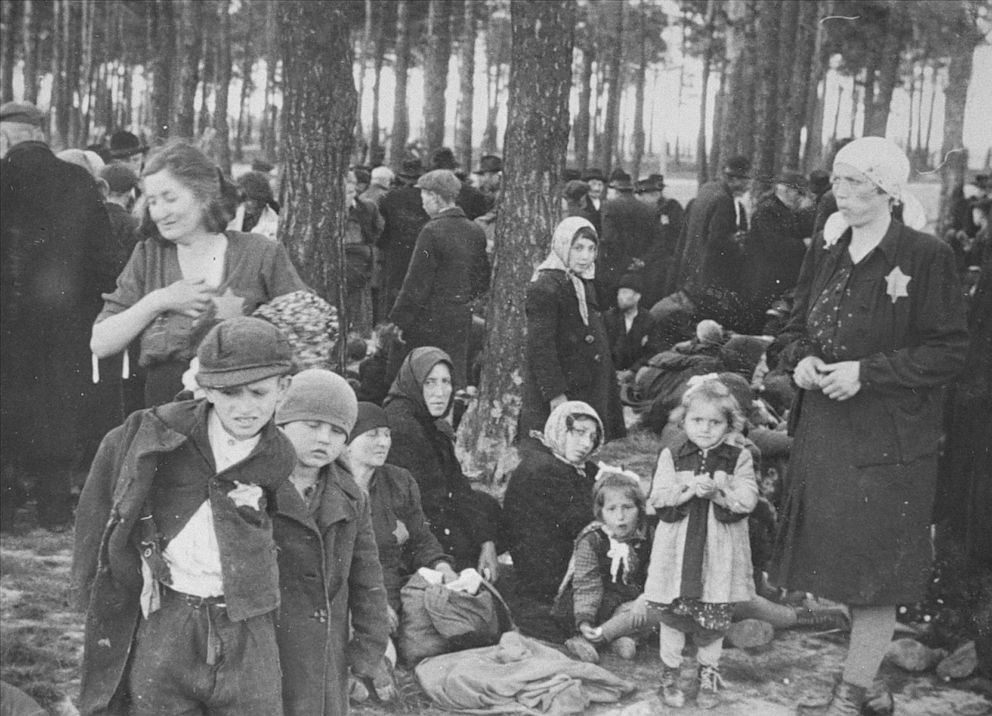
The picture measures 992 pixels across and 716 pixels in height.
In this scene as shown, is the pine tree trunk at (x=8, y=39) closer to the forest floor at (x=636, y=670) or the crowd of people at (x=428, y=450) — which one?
the crowd of people at (x=428, y=450)

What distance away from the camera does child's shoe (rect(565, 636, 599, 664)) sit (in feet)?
18.4

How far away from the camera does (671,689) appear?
17.0 feet

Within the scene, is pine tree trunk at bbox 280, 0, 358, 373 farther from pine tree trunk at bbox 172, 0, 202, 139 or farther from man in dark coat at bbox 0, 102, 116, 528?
pine tree trunk at bbox 172, 0, 202, 139

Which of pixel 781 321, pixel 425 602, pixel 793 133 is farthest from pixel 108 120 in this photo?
pixel 425 602

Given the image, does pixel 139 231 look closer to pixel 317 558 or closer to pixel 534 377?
pixel 317 558

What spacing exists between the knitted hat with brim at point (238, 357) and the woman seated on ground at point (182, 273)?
2.60 ft

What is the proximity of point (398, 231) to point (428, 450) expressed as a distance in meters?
6.36

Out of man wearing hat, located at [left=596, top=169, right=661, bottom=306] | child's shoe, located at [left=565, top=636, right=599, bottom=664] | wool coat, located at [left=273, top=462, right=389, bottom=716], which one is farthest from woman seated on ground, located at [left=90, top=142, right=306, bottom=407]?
man wearing hat, located at [left=596, top=169, right=661, bottom=306]

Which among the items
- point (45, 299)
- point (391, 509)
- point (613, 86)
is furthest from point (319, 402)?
point (613, 86)

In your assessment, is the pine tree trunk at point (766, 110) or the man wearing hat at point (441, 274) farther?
the pine tree trunk at point (766, 110)

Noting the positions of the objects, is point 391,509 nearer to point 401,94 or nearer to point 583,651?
point 583,651

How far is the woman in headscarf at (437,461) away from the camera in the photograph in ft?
19.7

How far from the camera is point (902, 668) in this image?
219 inches

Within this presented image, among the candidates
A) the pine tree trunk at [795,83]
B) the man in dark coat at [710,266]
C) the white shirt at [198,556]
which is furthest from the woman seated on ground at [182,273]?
the pine tree trunk at [795,83]
